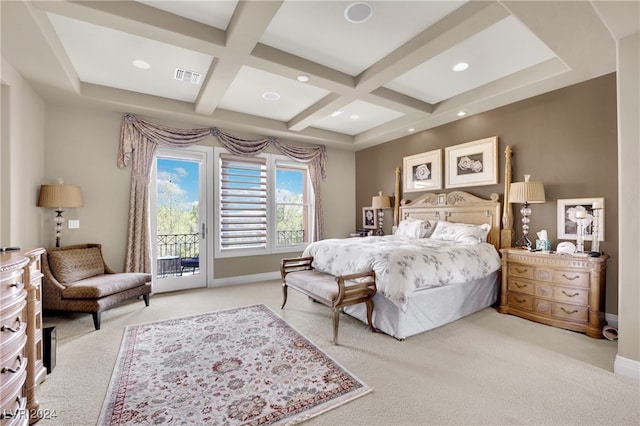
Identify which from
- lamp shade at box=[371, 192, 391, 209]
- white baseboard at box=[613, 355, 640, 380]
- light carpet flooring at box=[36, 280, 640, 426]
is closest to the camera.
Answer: light carpet flooring at box=[36, 280, 640, 426]

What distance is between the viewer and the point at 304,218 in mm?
6105

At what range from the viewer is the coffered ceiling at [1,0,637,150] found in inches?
89.7

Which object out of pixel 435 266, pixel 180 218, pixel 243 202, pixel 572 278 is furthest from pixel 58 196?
pixel 572 278

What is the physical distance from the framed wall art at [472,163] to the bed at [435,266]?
193 mm

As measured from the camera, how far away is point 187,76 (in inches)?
136

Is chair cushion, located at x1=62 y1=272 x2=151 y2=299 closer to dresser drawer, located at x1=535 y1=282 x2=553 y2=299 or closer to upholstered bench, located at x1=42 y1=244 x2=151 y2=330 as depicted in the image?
upholstered bench, located at x1=42 y1=244 x2=151 y2=330

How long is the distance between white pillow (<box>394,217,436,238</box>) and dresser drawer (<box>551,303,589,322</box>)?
70.5 inches

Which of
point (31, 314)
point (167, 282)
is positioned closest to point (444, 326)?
point (31, 314)

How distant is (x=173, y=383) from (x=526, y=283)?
374 cm

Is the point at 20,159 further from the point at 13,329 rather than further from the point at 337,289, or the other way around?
the point at 337,289

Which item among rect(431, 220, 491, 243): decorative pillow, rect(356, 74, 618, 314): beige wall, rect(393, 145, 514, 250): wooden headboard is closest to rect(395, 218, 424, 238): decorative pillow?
rect(431, 220, 491, 243): decorative pillow

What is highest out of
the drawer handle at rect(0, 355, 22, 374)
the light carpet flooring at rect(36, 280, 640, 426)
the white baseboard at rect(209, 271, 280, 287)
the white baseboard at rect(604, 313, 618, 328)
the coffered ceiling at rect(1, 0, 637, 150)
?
the coffered ceiling at rect(1, 0, 637, 150)

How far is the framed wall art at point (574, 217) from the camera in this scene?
3162 millimetres

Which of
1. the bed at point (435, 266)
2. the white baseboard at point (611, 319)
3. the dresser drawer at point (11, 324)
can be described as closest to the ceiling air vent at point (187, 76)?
the bed at point (435, 266)
